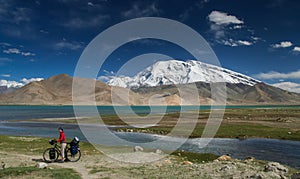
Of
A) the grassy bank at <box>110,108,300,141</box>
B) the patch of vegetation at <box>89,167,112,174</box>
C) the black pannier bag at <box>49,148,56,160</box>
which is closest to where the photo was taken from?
the patch of vegetation at <box>89,167,112,174</box>

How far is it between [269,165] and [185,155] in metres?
15.0

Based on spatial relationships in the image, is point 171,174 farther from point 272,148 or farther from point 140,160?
point 272,148

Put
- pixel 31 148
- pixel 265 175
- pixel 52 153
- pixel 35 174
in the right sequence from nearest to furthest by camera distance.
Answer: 1. pixel 35 174
2. pixel 265 175
3. pixel 52 153
4. pixel 31 148

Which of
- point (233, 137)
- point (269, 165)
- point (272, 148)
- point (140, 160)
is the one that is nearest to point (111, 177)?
point (140, 160)

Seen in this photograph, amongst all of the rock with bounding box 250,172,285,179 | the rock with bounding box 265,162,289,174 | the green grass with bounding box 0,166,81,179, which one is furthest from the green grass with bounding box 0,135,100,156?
the rock with bounding box 250,172,285,179

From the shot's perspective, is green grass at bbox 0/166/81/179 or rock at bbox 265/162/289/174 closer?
green grass at bbox 0/166/81/179

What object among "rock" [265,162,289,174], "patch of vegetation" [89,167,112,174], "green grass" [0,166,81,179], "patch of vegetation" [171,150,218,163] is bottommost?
"patch of vegetation" [171,150,218,163]

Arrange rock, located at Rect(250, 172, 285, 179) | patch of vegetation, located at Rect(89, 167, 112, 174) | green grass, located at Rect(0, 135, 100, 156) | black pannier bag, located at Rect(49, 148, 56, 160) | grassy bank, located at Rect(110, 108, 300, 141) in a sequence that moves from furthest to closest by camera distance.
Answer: grassy bank, located at Rect(110, 108, 300, 141) → green grass, located at Rect(0, 135, 100, 156) → black pannier bag, located at Rect(49, 148, 56, 160) → patch of vegetation, located at Rect(89, 167, 112, 174) → rock, located at Rect(250, 172, 285, 179)

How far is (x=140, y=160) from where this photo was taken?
31.0m

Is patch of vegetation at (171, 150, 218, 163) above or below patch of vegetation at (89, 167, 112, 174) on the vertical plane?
below

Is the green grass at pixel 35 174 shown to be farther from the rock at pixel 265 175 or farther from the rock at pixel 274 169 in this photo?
the rock at pixel 274 169

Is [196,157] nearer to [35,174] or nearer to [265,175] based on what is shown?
[265,175]

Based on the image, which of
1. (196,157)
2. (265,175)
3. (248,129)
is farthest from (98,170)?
(248,129)

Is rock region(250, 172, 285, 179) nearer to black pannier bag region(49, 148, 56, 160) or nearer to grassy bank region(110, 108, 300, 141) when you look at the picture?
black pannier bag region(49, 148, 56, 160)
